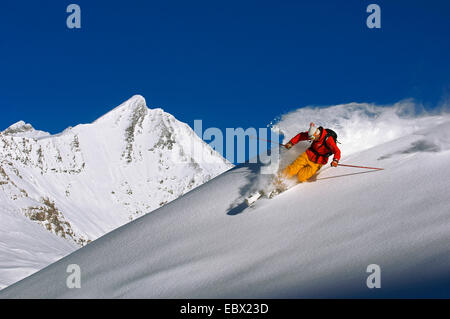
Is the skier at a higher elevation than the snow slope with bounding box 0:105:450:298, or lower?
higher

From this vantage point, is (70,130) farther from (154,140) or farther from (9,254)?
(9,254)

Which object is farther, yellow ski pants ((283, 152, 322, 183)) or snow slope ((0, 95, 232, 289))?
snow slope ((0, 95, 232, 289))

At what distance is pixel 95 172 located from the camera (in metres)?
144

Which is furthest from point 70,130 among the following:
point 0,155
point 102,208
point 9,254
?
point 9,254

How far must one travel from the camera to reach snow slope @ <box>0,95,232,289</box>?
6999 centimetres

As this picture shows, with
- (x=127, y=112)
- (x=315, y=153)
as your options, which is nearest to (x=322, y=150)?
(x=315, y=153)

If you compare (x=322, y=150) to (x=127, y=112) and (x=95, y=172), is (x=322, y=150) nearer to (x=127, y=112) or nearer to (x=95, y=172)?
(x=95, y=172)

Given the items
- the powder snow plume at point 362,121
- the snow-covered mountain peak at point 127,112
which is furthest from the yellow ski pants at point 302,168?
the snow-covered mountain peak at point 127,112

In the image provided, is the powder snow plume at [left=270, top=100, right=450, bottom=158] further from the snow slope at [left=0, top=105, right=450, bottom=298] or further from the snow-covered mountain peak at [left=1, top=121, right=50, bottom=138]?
the snow-covered mountain peak at [left=1, top=121, right=50, bottom=138]

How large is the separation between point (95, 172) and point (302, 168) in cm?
14342

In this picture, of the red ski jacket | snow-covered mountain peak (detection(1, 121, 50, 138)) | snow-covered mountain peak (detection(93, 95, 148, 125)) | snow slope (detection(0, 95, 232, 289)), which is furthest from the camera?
snow-covered mountain peak (detection(93, 95, 148, 125))

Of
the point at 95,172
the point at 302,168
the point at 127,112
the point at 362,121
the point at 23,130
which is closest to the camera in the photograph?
the point at 302,168

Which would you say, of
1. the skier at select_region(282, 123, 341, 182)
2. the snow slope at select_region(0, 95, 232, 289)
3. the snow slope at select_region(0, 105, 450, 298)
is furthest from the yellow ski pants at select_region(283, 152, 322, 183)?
the snow slope at select_region(0, 95, 232, 289)

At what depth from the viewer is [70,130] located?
14675cm
